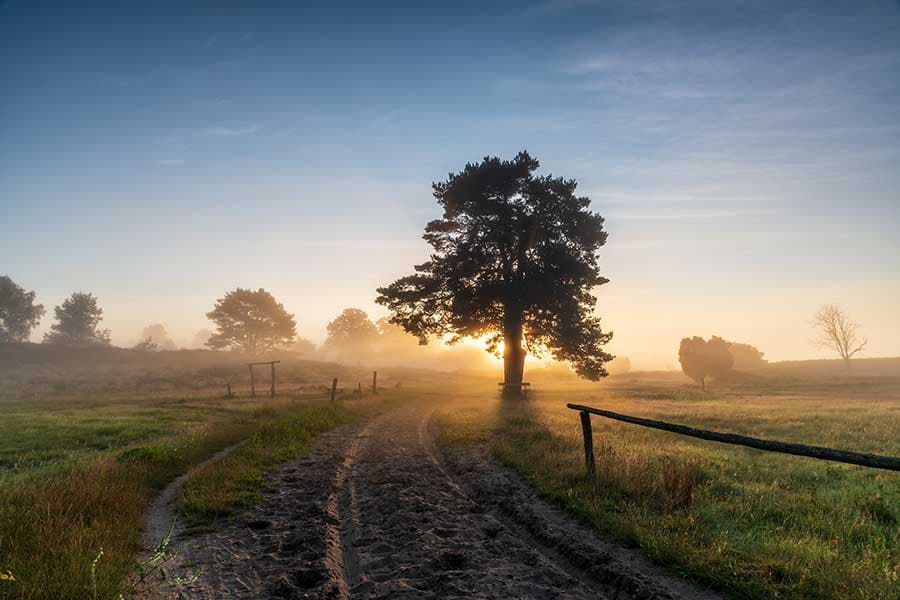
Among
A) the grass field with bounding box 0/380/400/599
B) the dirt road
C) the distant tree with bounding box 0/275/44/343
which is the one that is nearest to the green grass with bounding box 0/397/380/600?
the grass field with bounding box 0/380/400/599

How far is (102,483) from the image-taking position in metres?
8.28

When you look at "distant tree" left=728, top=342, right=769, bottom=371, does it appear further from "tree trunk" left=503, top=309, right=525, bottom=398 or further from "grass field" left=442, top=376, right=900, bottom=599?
"grass field" left=442, top=376, right=900, bottom=599

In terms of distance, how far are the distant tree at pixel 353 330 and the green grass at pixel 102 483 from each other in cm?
11113

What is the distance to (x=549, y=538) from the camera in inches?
261

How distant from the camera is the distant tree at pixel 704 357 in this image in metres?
63.7

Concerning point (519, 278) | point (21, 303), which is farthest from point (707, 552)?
point (21, 303)

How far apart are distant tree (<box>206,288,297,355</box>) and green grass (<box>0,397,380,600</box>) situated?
81.0m

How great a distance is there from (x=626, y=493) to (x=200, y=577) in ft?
22.7

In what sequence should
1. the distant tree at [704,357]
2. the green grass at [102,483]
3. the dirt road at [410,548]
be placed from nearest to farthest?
the green grass at [102,483]
the dirt road at [410,548]
the distant tree at [704,357]

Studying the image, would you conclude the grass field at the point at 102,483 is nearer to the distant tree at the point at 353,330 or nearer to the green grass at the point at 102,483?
the green grass at the point at 102,483

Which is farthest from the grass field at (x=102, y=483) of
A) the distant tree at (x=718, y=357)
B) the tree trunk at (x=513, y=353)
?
the distant tree at (x=718, y=357)

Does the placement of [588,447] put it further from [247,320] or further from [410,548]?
[247,320]

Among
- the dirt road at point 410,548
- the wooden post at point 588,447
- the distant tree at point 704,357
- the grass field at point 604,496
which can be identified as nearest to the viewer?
the grass field at point 604,496

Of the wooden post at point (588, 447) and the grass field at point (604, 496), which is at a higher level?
the wooden post at point (588, 447)
